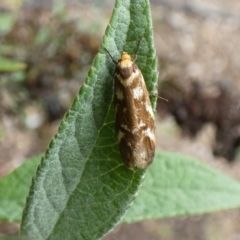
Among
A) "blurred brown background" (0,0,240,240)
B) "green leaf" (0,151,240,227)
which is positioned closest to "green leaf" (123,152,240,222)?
"green leaf" (0,151,240,227)

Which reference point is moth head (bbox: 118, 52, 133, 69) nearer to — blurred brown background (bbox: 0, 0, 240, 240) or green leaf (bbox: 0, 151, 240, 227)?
green leaf (bbox: 0, 151, 240, 227)

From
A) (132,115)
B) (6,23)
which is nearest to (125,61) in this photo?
(132,115)

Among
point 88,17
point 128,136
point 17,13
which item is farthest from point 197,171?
point 88,17

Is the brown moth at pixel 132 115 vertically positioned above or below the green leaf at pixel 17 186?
above

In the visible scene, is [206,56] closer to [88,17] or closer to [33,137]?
[88,17]

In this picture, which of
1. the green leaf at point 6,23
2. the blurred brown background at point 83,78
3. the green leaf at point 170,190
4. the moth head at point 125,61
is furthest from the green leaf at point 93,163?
the green leaf at point 6,23

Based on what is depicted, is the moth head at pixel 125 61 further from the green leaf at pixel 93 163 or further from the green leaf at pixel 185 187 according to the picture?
the green leaf at pixel 185 187
